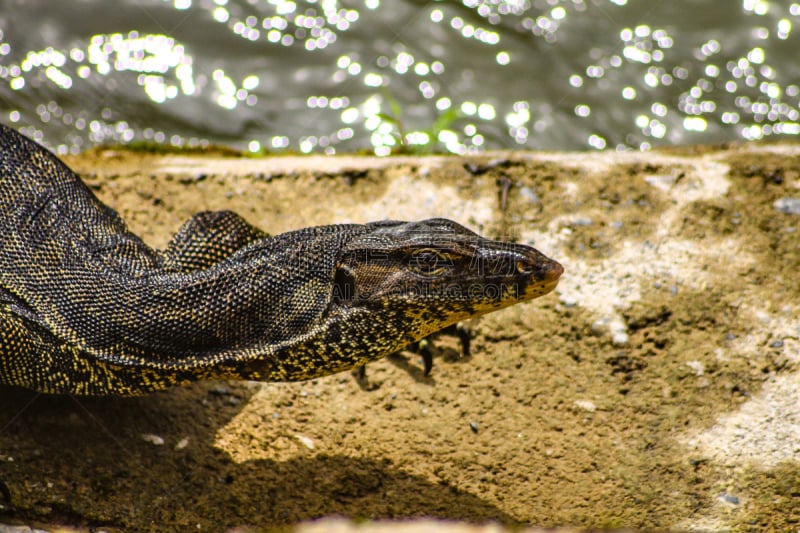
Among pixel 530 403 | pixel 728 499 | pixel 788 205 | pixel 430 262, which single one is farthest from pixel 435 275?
pixel 788 205

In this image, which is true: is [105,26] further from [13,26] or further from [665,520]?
[665,520]

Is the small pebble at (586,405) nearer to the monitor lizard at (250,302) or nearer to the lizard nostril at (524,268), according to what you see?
the monitor lizard at (250,302)

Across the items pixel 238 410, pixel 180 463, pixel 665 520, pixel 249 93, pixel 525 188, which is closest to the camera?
pixel 665 520

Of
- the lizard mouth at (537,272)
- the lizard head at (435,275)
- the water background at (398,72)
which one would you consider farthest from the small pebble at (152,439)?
the water background at (398,72)

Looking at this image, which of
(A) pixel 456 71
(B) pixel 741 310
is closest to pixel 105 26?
(A) pixel 456 71

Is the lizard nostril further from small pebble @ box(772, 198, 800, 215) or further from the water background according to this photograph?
the water background

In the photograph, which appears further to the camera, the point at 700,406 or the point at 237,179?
the point at 237,179

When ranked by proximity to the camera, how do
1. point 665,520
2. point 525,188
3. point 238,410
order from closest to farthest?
point 665,520 < point 238,410 < point 525,188
